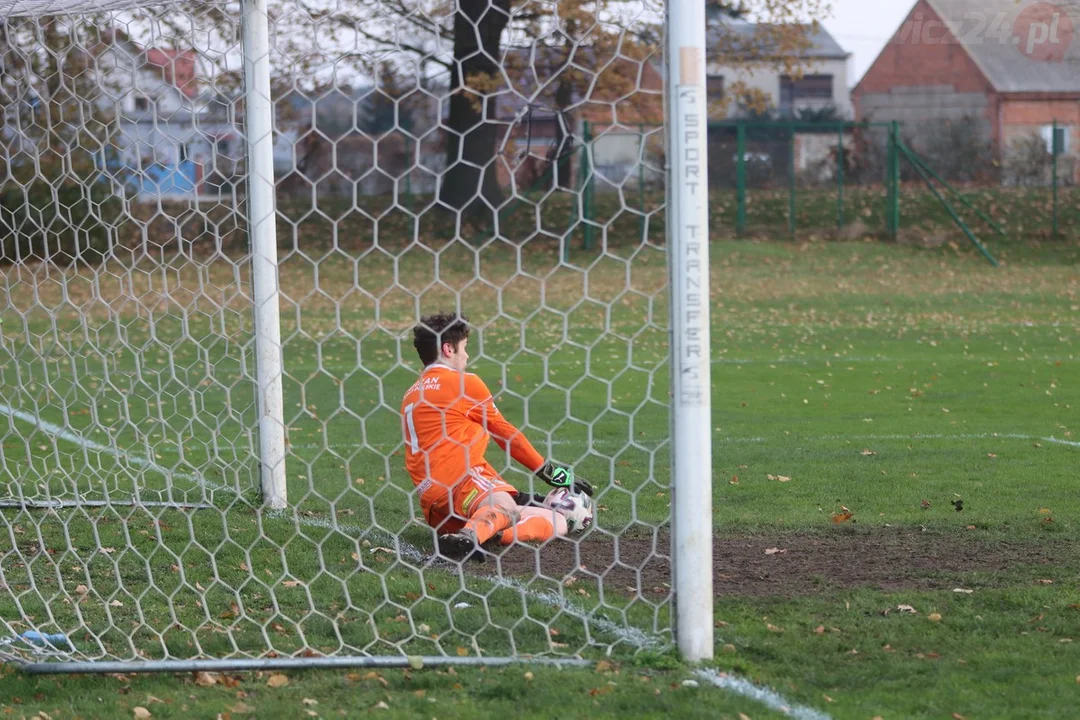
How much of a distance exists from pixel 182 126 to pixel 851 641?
439 cm

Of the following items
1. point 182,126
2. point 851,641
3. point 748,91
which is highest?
point 748,91

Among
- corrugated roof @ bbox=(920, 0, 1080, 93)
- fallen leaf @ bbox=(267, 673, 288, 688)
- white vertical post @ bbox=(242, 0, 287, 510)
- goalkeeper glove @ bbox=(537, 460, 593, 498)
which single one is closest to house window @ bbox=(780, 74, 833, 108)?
corrugated roof @ bbox=(920, 0, 1080, 93)

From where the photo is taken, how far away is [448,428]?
19.0 ft

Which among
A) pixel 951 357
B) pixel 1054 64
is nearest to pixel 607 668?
pixel 951 357

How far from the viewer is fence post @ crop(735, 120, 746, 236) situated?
24391 millimetres

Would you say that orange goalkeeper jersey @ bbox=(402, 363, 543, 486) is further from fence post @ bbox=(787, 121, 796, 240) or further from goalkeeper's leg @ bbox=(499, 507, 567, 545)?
fence post @ bbox=(787, 121, 796, 240)

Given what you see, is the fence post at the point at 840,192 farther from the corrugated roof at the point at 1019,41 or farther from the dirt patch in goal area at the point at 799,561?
the dirt patch in goal area at the point at 799,561

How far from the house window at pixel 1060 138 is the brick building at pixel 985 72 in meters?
0.04

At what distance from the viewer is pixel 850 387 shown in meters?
11.0

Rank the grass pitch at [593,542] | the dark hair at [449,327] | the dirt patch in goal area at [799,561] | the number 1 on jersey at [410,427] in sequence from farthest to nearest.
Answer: the number 1 on jersey at [410,427] → the dark hair at [449,327] → the dirt patch in goal area at [799,561] → the grass pitch at [593,542]

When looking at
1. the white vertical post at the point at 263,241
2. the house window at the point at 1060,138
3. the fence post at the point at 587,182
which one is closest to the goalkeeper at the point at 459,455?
the white vertical post at the point at 263,241

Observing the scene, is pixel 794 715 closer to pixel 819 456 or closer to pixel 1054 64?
pixel 819 456

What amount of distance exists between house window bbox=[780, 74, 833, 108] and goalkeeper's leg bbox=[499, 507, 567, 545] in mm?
64378

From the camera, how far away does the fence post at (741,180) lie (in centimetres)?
2439
